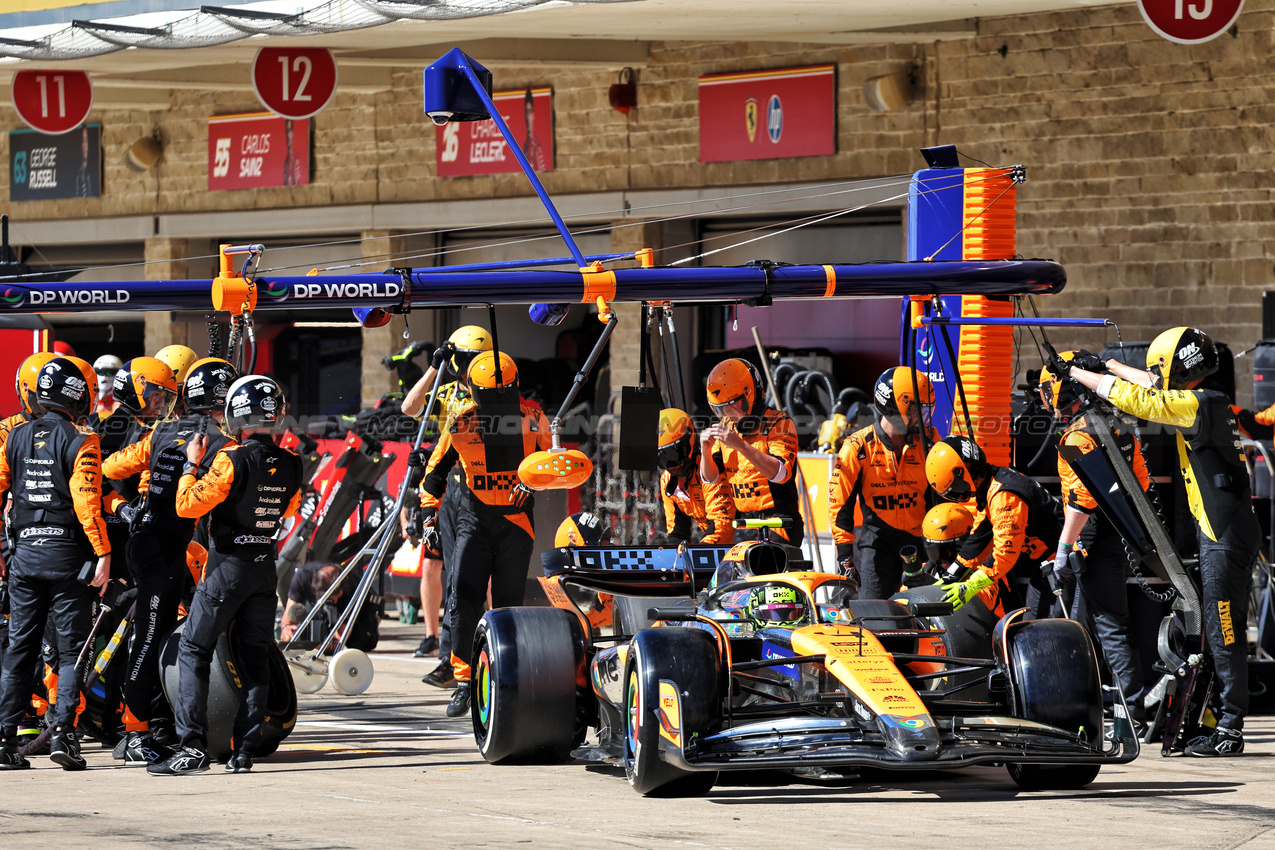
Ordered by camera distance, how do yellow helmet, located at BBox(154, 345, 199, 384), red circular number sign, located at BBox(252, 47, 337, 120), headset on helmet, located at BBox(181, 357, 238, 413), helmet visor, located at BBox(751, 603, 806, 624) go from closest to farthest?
helmet visor, located at BBox(751, 603, 806, 624) < headset on helmet, located at BBox(181, 357, 238, 413) < yellow helmet, located at BBox(154, 345, 199, 384) < red circular number sign, located at BBox(252, 47, 337, 120)

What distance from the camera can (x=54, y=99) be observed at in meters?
19.2

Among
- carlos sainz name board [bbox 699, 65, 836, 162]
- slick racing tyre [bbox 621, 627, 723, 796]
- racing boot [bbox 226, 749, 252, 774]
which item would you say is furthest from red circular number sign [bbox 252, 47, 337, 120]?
slick racing tyre [bbox 621, 627, 723, 796]

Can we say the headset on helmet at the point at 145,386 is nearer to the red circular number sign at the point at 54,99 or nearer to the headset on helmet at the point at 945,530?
the headset on helmet at the point at 945,530

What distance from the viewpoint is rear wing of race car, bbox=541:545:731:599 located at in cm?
892

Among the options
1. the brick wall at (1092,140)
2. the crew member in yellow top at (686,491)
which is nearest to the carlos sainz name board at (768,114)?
the brick wall at (1092,140)

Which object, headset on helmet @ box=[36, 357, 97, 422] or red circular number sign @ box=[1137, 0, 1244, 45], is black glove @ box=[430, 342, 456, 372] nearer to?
headset on helmet @ box=[36, 357, 97, 422]

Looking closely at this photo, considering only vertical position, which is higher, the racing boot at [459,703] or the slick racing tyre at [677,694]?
the slick racing tyre at [677,694]

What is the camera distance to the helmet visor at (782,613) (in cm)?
791

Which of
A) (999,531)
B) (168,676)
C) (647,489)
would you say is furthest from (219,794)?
(647,489)

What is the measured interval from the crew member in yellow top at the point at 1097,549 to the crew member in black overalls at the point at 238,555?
3837 mm

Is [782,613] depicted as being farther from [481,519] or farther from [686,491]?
[481,519]

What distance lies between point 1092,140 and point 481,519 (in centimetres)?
738

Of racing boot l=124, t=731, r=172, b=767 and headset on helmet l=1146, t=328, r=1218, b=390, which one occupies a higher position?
headset on helmet l=1146, t=328, r=1218, b=390

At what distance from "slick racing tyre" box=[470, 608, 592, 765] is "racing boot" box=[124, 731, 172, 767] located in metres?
1.53
